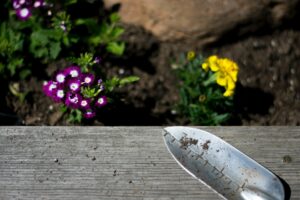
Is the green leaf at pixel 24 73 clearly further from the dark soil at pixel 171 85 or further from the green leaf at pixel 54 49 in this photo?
the green leaf at pixel 54 49

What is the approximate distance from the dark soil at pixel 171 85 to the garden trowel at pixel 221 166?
0.65 meters

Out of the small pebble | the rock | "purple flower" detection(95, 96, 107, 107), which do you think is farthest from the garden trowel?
the rock

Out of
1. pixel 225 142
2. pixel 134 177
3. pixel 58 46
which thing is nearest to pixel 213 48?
pixel 58 46

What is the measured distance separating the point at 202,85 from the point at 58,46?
834 millimetres

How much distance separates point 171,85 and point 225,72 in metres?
0.53

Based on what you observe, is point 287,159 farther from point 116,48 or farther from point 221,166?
point 116,48

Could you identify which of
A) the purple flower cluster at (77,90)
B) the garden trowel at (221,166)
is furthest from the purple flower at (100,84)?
the garden trowel at (221,166)

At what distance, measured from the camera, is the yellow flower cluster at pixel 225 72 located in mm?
2355

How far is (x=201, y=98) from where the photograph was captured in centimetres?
244

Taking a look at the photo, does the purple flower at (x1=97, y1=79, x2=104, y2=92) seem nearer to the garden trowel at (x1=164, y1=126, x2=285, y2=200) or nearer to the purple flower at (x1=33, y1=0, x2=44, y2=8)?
the garden trowel at (x1=164, y1=126, x2=285, y2=200)

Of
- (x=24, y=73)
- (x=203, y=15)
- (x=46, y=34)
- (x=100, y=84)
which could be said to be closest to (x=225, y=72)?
(x=203, y=15)

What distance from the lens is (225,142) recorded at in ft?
6.14

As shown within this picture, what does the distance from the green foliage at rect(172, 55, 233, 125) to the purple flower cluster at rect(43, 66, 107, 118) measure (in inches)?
21.6

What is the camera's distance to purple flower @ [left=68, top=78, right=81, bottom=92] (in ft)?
7.12
